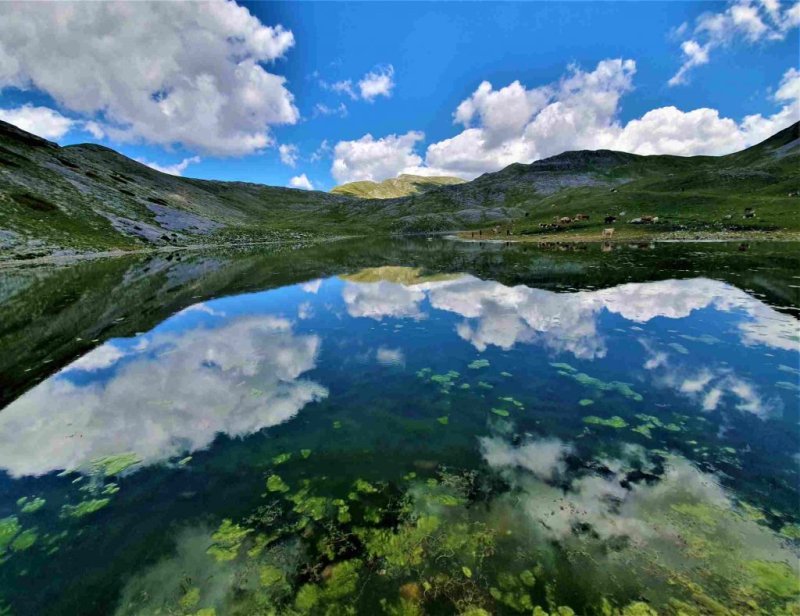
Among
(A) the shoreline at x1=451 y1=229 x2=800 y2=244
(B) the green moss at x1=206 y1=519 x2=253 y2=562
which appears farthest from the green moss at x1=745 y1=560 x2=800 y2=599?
(A) the shoreline at x1=451 y1=229 x2=800 y2=244

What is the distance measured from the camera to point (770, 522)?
33.4 ft

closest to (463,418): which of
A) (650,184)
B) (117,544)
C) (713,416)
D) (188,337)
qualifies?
(713,416)

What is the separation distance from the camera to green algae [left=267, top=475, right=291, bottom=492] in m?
12.2

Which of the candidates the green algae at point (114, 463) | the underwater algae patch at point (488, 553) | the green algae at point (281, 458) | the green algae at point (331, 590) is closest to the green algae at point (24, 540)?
the green algae at point (114, 463)

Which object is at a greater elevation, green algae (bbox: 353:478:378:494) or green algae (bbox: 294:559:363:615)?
green algae (bbox: 294:559:363:615)

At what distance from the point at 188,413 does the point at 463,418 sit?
12651 millimetres

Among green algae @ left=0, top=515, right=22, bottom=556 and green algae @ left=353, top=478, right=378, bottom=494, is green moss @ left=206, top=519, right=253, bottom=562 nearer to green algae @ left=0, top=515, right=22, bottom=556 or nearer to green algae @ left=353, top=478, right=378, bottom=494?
green algae @ left=353, top=478, right=378, bottom=494

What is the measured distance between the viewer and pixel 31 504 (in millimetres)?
11984

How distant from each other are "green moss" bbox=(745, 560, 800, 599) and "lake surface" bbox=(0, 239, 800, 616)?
0.04 metres

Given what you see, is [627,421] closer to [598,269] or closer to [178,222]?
[598,269]

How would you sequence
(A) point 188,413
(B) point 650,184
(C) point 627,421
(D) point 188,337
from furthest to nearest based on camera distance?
(B) point 650,184 < (D) point 188,337 < (A) point 188,413 < (C) point 627,421

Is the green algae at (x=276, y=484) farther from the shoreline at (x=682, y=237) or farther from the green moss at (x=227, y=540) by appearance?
the shoreline at (x=682, y=237)

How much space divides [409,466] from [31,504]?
12184 mm

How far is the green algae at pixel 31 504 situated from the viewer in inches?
461
